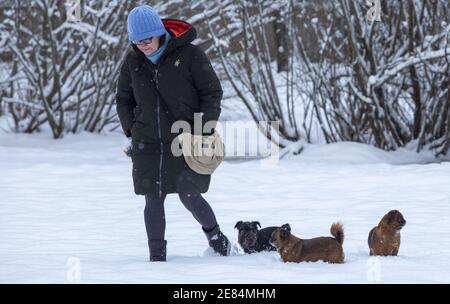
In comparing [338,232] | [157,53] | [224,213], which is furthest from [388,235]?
[224,213]

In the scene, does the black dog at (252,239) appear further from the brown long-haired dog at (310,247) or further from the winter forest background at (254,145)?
the brown long-haired dog at (310,247)

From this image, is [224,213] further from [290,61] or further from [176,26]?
[290,61]

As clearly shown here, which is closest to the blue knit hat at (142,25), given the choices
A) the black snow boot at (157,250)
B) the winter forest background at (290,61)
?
the black snow boot at (157,250)

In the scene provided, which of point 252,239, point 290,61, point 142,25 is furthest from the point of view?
point 290,61

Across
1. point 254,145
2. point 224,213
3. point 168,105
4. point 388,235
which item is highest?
point 168,105

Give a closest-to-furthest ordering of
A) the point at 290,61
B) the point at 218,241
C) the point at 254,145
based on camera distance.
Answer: the point at 218,241 → the point at 290,61 → the point at 254,145

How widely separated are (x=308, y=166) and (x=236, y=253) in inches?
212

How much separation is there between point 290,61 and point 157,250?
278 inches

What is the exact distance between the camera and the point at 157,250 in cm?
507

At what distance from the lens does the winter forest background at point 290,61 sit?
11.0 meters

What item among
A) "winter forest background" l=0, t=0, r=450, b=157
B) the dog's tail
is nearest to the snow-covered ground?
the dog's tail

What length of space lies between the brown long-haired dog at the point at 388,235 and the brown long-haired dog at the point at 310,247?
223mm

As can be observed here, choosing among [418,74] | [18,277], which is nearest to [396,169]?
[418,74]

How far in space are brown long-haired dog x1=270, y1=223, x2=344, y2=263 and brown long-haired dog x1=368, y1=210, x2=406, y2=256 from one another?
223mm
